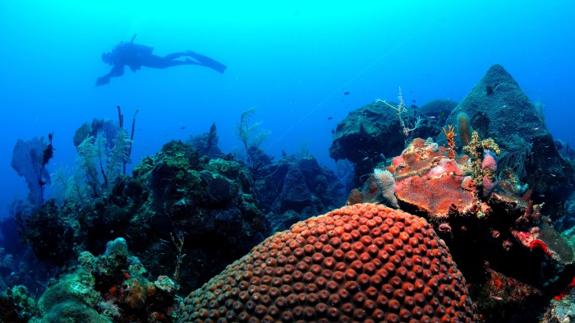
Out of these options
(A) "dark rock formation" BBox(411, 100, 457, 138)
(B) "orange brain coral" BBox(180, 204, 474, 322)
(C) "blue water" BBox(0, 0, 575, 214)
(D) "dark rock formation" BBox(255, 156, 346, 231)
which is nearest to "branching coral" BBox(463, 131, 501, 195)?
(B) "orange brain coral" BBox(180, 204, 474, 322)

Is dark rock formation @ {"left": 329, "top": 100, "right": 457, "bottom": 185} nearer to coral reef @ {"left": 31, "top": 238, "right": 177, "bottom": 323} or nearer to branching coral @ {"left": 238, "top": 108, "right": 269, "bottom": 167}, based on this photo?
branching coral @ {"left": 238, "top": 108, "right": 269, "bottom": 167}

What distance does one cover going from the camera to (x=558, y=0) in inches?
5472

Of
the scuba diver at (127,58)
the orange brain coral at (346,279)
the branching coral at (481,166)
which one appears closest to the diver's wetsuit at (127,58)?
the scuba diver at (127,58)

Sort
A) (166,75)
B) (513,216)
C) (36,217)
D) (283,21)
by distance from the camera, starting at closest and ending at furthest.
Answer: (513,216) → (36,217) → (283,21) → (166,75)

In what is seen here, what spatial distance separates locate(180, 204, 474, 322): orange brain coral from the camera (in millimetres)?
2992

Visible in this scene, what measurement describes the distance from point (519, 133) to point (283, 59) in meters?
152

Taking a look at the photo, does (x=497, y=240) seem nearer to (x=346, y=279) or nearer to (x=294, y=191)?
(x=346, y=279)

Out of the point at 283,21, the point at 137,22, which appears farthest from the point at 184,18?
the point at 283,21

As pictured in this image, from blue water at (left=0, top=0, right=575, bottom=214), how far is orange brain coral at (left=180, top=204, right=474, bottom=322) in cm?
11324

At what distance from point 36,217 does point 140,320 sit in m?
4.69

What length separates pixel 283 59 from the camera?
155 metres

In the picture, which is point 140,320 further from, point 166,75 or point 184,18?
point 166,75

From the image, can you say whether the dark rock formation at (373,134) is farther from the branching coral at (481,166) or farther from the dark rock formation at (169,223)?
the branching coral at (481,166)

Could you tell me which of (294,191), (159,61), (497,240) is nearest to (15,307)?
(497,240)
